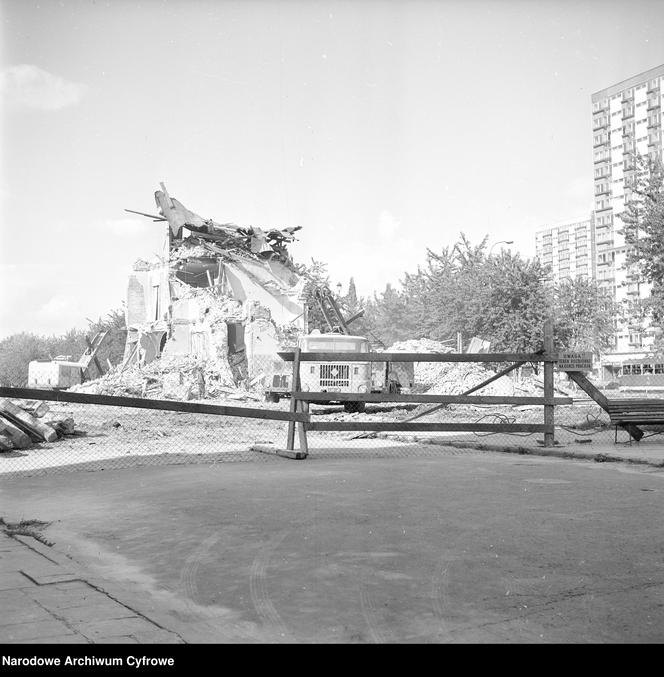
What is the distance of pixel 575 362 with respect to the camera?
1096 cm

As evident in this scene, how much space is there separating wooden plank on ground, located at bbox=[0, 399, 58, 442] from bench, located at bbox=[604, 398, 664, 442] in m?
9.28

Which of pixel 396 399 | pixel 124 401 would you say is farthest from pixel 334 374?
pixel 124 401

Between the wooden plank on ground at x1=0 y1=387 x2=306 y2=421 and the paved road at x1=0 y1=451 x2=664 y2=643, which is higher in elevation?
the wooden plank on ground at x1=0 y1=387 x2=306 y2=421

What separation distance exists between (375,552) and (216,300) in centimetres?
3659

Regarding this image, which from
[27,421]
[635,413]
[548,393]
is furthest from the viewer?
[27,421]

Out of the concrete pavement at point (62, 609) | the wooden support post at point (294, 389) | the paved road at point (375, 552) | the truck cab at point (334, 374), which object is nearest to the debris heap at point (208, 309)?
the truck cab at point (334, 374)

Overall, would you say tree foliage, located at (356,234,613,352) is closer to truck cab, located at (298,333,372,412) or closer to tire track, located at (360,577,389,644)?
truck cab, located at (298,333,372,412)

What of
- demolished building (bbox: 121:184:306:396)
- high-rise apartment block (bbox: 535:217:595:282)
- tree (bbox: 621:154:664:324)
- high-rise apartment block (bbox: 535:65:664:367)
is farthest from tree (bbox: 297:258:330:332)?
high-rise apartment block (bbox: 535:217:595:282)

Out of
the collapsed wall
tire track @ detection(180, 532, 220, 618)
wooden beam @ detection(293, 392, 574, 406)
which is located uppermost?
the collapsed wall

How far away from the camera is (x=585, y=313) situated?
47.7 metres

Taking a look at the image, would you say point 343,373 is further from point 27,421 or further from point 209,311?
point 209,311

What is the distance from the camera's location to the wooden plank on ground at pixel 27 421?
12602 millimetres

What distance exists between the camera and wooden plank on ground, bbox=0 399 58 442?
41.3ft
